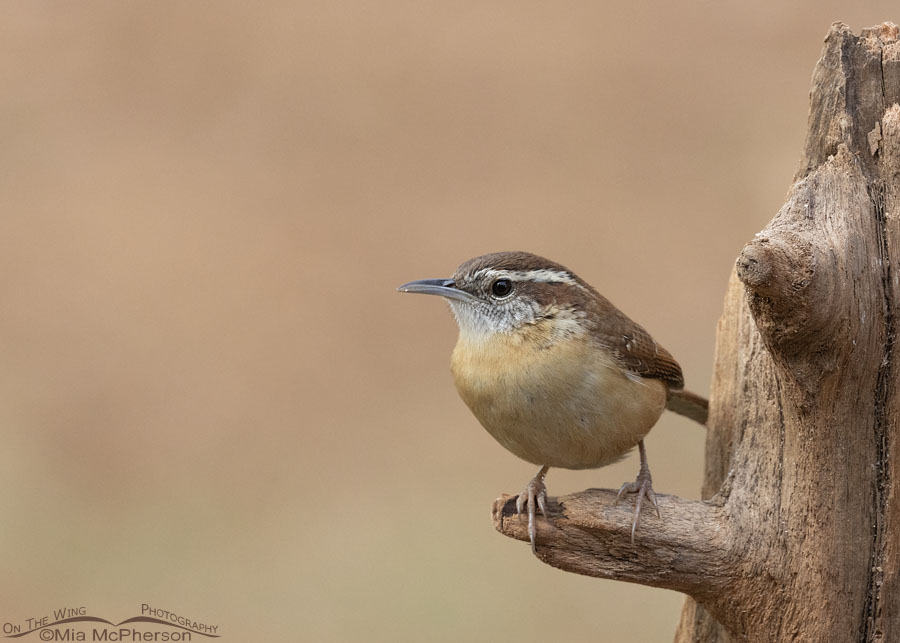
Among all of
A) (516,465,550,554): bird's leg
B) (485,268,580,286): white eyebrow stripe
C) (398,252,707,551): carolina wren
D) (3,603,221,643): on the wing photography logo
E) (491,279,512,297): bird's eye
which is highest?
(485,268,580,286): white eyebrow stripe

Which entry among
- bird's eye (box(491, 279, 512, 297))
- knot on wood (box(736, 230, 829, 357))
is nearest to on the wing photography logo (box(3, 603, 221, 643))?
bird's eye (box(491, 279, 512, 297))

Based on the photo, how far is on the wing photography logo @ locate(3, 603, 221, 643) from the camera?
6.93 m

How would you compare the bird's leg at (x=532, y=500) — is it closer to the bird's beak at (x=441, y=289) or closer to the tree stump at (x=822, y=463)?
the tree stump at (x=822, y=463)

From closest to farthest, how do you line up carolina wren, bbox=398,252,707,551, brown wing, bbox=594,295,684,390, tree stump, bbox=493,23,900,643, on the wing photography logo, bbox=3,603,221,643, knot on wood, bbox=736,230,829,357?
knot on wood, bbox=736,230,829,357
tree stump, bbox=493,23,900,643
carolina wren, bbox=398,252,707,551
brown wing, bbox=594,295,684,390
on the wing photography logo, bbox=3,603,221,643

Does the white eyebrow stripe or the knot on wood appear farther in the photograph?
the white eyebrow stripe

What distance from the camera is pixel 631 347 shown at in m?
4.35

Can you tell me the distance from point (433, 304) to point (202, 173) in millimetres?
2839

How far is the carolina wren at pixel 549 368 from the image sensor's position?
4039mm

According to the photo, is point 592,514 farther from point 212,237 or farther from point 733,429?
point 212,237

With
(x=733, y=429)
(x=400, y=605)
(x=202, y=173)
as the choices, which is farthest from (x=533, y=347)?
(x=202, y=173)

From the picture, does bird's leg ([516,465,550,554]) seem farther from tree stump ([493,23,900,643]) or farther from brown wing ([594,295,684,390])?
brown wing ([594,295,684,390])

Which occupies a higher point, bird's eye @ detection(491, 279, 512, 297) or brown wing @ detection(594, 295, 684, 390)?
bird's eye @ detection(491, 279, 512, 297)

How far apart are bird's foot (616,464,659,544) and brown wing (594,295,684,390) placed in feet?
1.48

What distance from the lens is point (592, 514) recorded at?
3.91 metres
